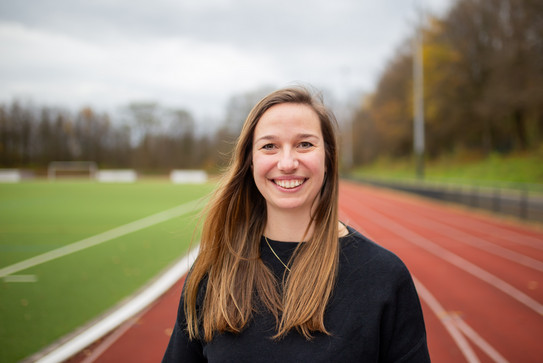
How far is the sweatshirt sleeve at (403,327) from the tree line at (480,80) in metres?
26.2

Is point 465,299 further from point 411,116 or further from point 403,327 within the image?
point 411,116

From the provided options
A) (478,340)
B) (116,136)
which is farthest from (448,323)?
(116,136)

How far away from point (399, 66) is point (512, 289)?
4565cm

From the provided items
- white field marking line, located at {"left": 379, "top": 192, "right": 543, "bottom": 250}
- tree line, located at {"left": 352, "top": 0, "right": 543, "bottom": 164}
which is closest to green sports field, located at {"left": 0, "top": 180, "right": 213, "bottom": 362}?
white field marking line, located at {"left": 379, "top": 192, "right": 543, "bottom": 250}

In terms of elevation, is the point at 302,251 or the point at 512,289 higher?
the point at 302,251

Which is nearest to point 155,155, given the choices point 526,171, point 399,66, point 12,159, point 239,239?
point 12,159

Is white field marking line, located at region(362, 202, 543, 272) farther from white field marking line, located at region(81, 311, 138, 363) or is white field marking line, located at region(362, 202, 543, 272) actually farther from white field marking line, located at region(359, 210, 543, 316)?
white field marking line, located at region(81, 311, 138, 363)

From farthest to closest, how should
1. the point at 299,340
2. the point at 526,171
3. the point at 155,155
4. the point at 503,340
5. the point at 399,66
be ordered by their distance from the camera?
the point at 155,155
the point at 399,66
the point at 526,171
the point at 503,340
the point at 299,340

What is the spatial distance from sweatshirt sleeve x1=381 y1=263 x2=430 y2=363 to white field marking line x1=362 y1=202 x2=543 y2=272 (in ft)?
25.5

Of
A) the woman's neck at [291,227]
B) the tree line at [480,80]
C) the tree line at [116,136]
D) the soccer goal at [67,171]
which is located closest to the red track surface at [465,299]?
the woman's neck at [291,227]

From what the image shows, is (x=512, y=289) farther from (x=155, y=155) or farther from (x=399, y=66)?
(x=155, y=155)

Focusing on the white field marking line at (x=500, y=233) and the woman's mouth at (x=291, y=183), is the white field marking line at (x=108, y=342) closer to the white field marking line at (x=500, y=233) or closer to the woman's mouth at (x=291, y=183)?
the woman's mouth at (x=291, y=183)

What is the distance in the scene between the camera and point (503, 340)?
4.48 m

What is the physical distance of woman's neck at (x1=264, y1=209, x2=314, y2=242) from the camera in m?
1.66
